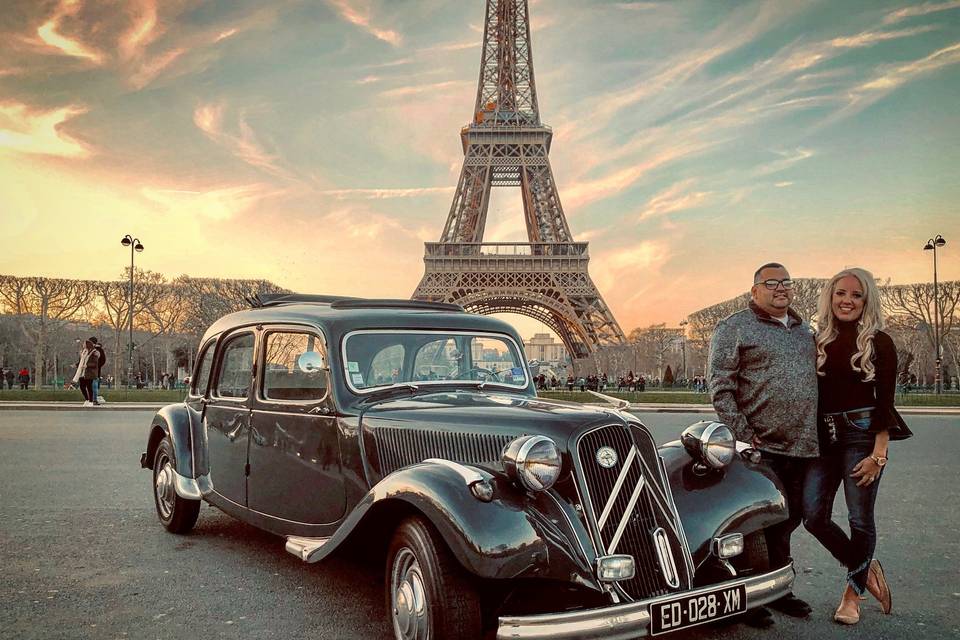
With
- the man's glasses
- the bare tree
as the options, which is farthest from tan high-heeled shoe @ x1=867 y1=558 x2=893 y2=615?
the bare tree

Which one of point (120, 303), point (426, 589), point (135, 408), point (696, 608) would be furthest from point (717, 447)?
point (120, 303)

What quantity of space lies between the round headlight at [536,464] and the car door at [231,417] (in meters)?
2.27

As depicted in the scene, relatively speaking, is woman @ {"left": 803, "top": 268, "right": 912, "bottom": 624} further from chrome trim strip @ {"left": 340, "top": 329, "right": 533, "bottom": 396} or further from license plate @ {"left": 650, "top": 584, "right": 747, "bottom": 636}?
chrome trim strip @ {"left": 340, "top": 329, "right": 533, "bottom": 396}

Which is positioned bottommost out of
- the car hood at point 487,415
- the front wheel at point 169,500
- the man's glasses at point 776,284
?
the front wheel at point 169,500

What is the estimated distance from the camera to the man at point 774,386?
3.86 meters

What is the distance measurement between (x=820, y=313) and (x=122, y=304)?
146 ft

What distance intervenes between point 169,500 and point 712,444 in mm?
4081

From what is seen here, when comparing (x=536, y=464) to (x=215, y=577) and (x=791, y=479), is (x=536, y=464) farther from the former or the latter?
(x=215, y=577)

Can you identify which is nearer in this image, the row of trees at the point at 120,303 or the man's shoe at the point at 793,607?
the man's shoe at the point at 793,607

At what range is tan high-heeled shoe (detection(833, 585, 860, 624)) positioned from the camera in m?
3.79

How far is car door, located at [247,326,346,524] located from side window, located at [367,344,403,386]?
26 cm

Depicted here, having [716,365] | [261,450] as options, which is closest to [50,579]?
[261,450]

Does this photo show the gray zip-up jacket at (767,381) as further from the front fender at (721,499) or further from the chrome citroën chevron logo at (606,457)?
the chrome citroën chevron logo at (606,457)

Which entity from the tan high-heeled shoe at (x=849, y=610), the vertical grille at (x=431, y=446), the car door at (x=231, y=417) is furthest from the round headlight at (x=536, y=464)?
the car door at (x=231, y=417)
